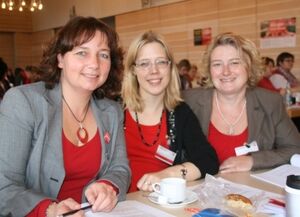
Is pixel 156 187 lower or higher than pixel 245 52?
lower

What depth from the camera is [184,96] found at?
8.08 feet

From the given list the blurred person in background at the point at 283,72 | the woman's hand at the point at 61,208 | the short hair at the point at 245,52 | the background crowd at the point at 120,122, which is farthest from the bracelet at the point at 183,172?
the blurred person in background at the point at 283,72

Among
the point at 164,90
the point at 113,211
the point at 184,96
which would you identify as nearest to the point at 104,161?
the point at 113,211

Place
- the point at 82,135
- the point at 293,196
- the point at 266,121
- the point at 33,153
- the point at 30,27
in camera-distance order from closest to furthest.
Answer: the point at 293,196 → the point at 33,153 → the point at 82,135 → the point at 266,121 → the point at 30,27

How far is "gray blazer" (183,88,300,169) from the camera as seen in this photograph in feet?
7.28

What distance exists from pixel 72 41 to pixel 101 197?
69cm

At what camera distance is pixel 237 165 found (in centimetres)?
196

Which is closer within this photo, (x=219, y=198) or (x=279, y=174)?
(x=219, y=198)

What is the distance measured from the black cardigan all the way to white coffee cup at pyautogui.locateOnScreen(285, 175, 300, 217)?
0.82m

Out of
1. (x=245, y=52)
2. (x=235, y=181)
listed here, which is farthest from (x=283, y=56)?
(x=235, y=181)

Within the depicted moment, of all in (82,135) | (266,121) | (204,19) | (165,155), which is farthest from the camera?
(204,19)

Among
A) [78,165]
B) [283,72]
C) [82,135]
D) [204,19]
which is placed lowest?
[78,165]

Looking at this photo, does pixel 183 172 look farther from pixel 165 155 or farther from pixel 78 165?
pixel 78 165

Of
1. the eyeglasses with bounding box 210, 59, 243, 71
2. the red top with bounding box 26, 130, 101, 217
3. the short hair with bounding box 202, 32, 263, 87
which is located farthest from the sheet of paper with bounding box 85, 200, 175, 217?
the short hair with bounding box 202, 32, 263, 87
